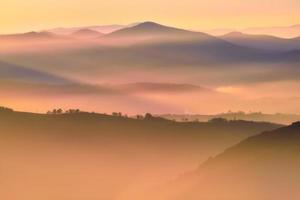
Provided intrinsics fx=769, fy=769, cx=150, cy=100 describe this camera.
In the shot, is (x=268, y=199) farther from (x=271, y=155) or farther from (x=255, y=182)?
(x=271, y=155)

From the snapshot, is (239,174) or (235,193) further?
(239,174)

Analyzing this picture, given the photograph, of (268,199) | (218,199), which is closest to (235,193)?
(218,199)

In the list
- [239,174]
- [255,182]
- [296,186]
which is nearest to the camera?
[296,186]

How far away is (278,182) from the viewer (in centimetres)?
17275

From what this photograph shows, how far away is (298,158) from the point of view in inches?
7451

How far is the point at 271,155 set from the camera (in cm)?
19900

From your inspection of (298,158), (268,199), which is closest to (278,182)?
(268,199)

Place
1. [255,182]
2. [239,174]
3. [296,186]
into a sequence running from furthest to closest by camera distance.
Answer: [239,174] → [255,182] → [296,186]

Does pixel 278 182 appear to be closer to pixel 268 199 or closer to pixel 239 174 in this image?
pixel 268 199

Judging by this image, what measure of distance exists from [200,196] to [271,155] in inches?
871

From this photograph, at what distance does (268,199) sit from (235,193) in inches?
711

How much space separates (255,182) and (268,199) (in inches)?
654

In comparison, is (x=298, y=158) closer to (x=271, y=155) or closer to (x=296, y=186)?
(x=271, y=155)

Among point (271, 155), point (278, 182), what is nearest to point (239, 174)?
point (271, 155)
